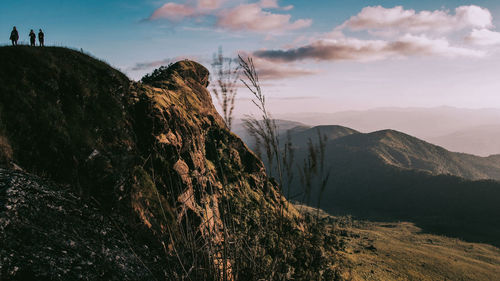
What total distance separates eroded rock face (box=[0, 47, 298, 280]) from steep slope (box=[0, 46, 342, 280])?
0.06ft

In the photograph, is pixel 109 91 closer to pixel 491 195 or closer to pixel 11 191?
pixel 11 191

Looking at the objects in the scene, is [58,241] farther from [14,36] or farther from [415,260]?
[415,260]

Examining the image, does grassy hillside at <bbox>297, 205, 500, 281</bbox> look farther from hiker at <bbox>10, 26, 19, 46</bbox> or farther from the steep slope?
hiker at <bbox>10, 26, 19, 46</bbox>

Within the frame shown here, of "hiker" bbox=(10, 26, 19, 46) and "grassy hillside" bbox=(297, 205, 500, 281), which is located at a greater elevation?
"hiker" bbox=(10, 26, 19, 46)

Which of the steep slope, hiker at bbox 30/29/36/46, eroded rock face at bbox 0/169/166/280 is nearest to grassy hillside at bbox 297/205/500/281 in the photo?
the steep slope

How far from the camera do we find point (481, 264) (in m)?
81.0

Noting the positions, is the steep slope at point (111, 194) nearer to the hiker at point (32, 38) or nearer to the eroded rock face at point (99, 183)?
the eroded rock face at point (99, 183)

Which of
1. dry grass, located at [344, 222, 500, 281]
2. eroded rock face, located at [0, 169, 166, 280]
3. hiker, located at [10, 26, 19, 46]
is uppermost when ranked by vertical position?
hiker, located at [10, 26, 19, 46]

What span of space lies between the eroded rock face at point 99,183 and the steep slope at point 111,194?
20 mm

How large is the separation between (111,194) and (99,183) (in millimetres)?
614

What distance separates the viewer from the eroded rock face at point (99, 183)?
8.34ft

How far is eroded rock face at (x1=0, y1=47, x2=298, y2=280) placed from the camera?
2543mm

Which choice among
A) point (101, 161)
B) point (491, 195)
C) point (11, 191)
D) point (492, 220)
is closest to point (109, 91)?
point (101, 161)

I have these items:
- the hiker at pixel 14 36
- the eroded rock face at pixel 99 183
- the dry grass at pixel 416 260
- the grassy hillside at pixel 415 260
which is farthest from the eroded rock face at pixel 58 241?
the dry grass at pixel 416 260
